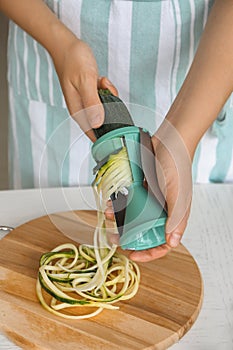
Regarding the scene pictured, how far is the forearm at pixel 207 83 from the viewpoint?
0.98 meters

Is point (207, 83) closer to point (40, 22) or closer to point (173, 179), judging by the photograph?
point (173, 179)

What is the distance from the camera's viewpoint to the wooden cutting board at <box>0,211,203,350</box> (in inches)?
33.8

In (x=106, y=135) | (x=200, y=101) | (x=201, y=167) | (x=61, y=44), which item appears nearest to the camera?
(x=106, y=135)

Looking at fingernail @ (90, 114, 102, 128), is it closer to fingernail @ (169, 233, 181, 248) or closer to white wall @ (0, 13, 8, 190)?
fingernail @ (169, 233, 181, 248)

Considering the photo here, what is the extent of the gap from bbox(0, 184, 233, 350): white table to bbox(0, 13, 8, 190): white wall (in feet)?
1.81

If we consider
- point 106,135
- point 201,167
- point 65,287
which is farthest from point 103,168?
point 201,167

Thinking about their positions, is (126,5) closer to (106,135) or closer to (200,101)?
(200,101)

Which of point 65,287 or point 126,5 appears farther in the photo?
point 126,5

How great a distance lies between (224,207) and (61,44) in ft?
1.27

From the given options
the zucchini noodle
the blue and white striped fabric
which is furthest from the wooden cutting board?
the blue and white striped fabric

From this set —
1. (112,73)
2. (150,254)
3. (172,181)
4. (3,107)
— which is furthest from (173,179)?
(3,107)

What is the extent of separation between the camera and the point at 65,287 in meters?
0.95

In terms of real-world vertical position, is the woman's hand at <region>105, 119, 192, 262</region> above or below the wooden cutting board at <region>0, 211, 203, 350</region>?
above

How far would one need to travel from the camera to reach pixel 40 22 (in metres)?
1.13
